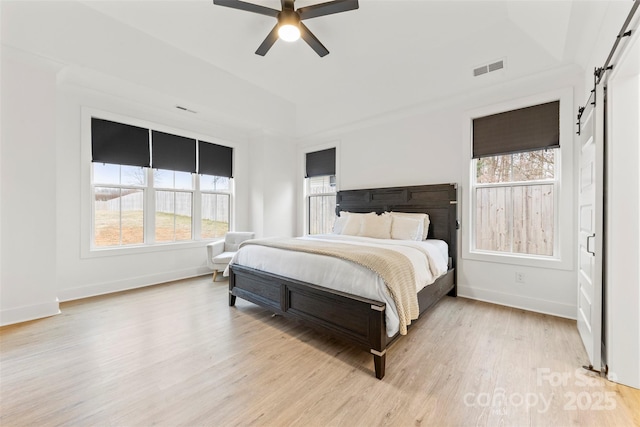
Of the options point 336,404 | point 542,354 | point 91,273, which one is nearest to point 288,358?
point 336,404

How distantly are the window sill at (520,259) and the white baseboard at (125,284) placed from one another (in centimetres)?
437

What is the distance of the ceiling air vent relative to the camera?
10.1 feet

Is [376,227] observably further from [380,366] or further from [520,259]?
[380,366]

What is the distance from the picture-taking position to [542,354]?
2.11m

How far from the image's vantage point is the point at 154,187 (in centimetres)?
418

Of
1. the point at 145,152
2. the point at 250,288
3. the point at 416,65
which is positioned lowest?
the point at 250,288

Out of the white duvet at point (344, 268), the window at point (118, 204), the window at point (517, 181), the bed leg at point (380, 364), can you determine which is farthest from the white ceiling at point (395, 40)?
the bed leg at point (380, 364)

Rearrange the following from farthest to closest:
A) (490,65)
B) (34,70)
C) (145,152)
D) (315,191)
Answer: (315,191), (145,152), (490,65), (34,70)

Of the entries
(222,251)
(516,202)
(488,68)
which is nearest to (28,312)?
(222,251)

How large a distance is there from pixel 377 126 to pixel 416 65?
1.07 meters

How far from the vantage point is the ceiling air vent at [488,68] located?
10.1 ft

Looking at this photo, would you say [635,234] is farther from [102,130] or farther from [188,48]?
[102,130]

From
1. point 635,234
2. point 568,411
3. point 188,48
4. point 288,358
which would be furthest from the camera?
point 188,48

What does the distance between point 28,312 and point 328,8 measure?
14.3 ft
